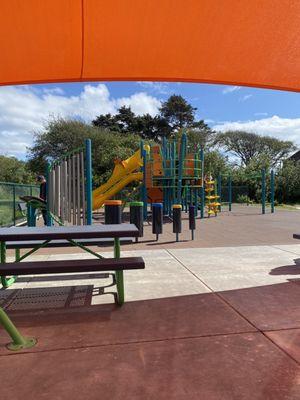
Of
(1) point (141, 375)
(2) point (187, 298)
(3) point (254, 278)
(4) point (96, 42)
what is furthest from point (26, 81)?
(1) point (141, 375)

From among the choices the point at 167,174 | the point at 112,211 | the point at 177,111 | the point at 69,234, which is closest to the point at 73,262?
the point at 69,234

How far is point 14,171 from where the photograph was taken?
45.8 meters

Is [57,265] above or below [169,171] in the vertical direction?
below

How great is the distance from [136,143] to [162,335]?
4495 centimetres

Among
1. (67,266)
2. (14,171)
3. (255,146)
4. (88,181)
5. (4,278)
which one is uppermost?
(255,146)

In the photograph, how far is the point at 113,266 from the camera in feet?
13.8

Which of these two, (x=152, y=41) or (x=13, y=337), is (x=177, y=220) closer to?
(x=152, y=41)

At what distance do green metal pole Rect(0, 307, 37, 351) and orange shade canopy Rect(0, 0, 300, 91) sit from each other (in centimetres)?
312

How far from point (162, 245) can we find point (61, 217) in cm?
232

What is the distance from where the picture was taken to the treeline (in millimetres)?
43312

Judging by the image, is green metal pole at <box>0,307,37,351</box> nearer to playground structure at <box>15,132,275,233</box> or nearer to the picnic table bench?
the picnic table bench

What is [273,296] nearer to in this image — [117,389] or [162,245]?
[117,389]

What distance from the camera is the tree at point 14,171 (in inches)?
1714

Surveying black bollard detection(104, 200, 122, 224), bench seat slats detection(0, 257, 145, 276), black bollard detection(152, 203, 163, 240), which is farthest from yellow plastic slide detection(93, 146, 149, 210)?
bench seat slats detection(0, 257, 145, 276)
